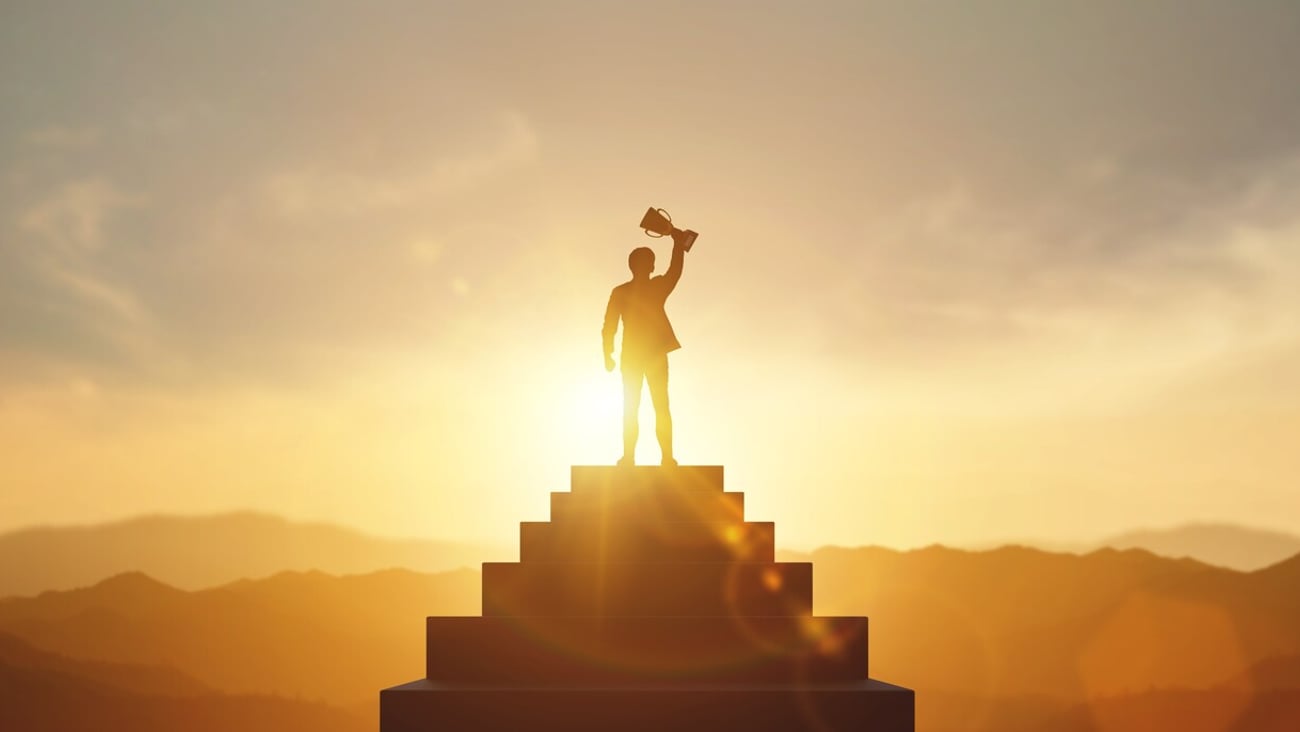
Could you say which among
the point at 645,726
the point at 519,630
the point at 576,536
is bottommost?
the point at 645,726

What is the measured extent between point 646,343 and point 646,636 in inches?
166

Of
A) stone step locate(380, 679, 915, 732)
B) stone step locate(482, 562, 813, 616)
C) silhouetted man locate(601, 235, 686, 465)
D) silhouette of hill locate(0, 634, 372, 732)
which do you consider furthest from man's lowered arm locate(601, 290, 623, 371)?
silhouette of hill locate(0, 634, 372, 732)

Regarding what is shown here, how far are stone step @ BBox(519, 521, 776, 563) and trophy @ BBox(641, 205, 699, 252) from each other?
4031mm

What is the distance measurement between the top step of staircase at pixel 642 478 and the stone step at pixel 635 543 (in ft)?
1.98

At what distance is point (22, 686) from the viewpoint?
138375 mm

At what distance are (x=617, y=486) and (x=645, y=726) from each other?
139 inches

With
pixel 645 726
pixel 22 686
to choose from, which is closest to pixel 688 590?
pixel 645 726

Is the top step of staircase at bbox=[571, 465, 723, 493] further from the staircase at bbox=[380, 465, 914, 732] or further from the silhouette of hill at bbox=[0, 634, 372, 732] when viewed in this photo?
the silhouette of hill at bbox=[0, 634, 372, 732]

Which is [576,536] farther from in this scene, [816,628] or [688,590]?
[816,628]

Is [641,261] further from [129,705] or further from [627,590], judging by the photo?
[129,705]

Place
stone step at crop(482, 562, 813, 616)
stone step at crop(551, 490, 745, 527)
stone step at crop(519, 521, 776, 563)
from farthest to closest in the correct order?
stone step at crop(551, 490, 745, 527), stone step at crop(519, 521, 776, 563), stone step at crop(482, 562, 813, 616)

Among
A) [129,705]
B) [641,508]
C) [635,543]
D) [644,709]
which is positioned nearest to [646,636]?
[644,709]

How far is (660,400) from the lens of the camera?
51.2 ft

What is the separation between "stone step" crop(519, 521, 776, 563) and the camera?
14609 millimetres
